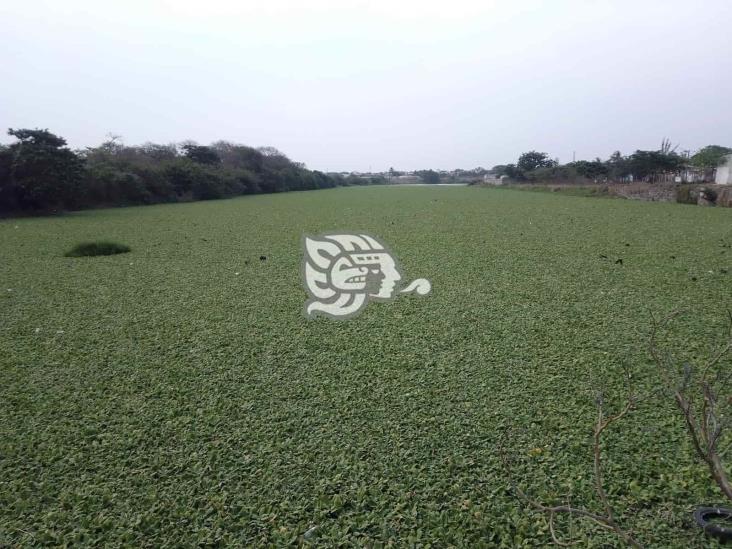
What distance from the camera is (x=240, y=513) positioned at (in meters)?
1.11

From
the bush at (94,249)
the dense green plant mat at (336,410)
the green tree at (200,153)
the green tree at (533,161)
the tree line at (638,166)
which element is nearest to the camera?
the dense green plant mat at (336,410)

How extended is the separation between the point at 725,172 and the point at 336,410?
708 inches

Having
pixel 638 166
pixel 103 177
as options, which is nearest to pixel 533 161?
pixel 638 166

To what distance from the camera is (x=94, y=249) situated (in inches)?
183

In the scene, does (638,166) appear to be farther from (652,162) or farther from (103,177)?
(103,177)

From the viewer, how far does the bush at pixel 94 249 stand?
15.1 ft

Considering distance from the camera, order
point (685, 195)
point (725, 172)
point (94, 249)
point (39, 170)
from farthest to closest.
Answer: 1. point (725, 172)
2. point (685, 195)
3. point (39, 170)
4. point (94, 249)

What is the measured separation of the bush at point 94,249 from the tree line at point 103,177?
5.64 meters

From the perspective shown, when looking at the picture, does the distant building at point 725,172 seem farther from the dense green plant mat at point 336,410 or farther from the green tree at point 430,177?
the green tree at point 430,177

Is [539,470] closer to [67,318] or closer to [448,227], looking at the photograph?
[67,318]

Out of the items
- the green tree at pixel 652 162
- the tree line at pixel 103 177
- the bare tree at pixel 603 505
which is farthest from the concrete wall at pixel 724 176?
the tree line at pixel 103 177

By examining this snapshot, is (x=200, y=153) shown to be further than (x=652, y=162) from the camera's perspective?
Yes

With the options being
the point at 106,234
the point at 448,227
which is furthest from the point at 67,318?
the point at 448,227

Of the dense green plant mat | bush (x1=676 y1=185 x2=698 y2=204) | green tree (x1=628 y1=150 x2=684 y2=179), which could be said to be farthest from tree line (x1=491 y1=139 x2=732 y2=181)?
the dense green plant mat
